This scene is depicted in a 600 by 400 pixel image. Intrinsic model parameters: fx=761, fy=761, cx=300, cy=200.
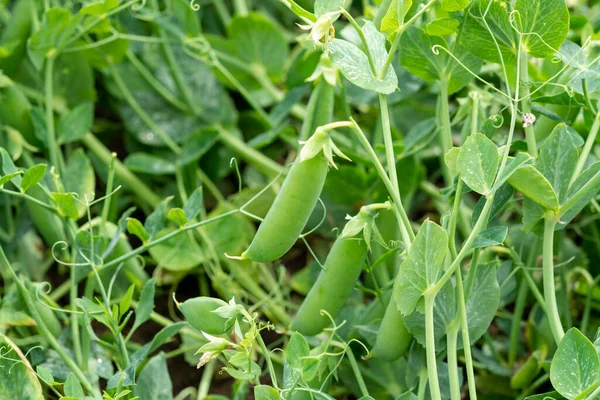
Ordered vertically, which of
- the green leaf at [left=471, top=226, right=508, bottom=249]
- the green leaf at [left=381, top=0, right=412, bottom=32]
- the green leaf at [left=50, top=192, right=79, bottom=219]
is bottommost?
the green leaf at [left=50, top=192, right=79, bottom=219]

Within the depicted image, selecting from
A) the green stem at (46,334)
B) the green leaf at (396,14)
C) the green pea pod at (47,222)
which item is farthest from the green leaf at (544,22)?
the green pea pod at (47,222)

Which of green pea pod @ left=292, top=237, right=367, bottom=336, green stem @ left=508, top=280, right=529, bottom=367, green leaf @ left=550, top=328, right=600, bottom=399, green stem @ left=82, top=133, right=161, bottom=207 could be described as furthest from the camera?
green stem @ left=82, top=133, right=161, bottom=207

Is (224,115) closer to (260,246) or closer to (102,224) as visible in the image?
(102,224)

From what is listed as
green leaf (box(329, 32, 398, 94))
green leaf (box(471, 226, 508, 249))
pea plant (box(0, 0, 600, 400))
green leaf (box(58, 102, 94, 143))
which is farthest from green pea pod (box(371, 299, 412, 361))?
green leaf (box(58, 102, 94, 143))

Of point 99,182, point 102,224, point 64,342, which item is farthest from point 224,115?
point 64,342

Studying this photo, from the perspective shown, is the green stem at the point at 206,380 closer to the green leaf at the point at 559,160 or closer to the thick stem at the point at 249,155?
the thick stem at the point at 249,155

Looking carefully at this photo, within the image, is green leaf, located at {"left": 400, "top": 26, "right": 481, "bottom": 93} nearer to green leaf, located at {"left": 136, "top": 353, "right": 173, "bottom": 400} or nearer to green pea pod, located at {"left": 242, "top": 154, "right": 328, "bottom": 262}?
green pea pod, located at {"left": 242, "top": 154, "right": 328, "bottom": 262}
